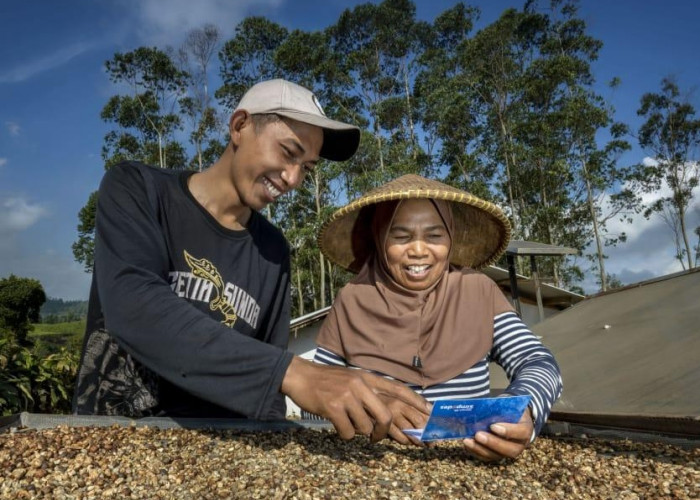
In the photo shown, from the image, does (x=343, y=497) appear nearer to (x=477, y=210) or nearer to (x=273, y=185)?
(x=273, y=185)

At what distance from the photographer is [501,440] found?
1.26 m

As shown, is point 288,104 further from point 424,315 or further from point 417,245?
point 424,315

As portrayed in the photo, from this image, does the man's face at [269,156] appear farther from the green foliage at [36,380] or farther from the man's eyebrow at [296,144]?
the green foliage at [36,380]

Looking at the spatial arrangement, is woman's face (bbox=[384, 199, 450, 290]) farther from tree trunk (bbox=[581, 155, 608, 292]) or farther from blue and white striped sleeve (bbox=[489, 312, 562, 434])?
tree trunk (bbox=[581, 155, 608, 292])

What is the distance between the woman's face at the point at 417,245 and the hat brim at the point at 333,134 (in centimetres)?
33

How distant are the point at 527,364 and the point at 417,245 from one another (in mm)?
496

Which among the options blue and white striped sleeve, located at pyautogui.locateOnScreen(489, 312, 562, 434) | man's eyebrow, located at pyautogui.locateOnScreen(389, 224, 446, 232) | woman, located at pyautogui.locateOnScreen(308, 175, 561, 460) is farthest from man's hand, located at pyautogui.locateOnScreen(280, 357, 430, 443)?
man's eyebrow, located at pyautogui.locateOnScreen(389, 224, 446, 232)

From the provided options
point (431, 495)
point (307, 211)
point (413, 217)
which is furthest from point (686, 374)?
point (307, 211)

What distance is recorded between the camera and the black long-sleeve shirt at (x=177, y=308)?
3.48 feet

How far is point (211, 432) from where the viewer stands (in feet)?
4.93

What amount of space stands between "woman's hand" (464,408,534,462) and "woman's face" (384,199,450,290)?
1.93ft

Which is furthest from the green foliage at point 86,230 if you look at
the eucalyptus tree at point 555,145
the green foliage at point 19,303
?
the eucalyptus tree at point 555,145

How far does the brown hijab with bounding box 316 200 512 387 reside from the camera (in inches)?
67.4

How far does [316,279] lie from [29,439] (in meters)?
23.4
